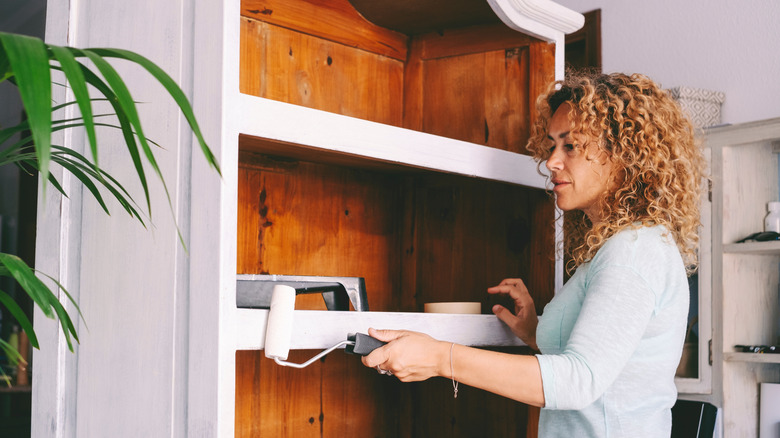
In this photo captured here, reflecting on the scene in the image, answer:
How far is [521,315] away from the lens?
1.73m

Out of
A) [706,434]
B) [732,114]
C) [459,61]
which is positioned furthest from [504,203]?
[732,114]

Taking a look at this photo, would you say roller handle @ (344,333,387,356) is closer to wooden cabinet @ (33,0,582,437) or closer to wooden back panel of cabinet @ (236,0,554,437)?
wooden cabinet @ (33,0,582,437)

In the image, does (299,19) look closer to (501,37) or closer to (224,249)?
(501,37)

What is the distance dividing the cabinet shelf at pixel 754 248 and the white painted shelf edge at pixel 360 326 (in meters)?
0.90

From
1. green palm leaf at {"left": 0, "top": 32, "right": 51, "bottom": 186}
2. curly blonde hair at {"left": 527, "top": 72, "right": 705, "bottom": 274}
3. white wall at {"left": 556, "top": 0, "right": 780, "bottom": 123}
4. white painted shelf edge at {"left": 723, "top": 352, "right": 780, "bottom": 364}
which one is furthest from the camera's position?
white wall at {"left": 556, "top": 0, "right": 780, "bottom": 123}

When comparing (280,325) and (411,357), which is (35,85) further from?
(411,357)

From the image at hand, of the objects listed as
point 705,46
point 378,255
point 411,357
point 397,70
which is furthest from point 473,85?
point 705,46

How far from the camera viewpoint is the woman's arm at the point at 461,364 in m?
1.22

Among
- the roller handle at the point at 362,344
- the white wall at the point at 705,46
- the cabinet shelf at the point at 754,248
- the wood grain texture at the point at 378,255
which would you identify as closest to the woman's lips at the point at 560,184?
the wood grain texture at the point at 378,255

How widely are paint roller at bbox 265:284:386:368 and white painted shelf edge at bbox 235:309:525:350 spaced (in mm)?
18

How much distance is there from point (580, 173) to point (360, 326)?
1.62 feet

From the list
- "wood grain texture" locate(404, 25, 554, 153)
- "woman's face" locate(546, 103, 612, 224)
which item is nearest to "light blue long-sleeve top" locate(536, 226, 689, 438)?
"woman's face" locate(546, 103, 612, 224)

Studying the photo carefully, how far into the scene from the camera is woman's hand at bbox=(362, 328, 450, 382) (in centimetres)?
127

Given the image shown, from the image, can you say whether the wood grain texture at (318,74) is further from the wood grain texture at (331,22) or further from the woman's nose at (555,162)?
the woman's nose at (555,162)
